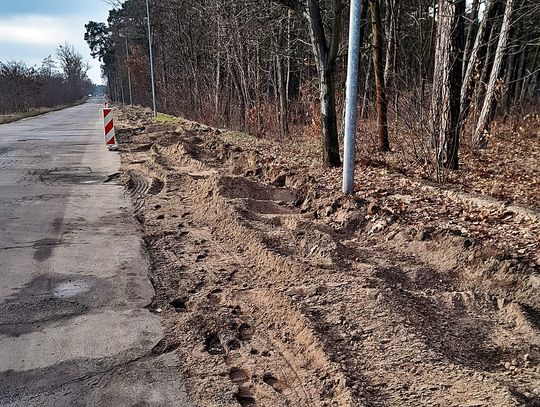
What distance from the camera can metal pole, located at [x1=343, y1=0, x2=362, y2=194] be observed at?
594 centimetres

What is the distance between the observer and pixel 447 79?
7.56m

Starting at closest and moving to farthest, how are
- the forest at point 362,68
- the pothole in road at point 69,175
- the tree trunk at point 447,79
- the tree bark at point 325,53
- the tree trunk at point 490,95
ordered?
the tree trunk at point 447,79 → the forest at point 362,68 → the tree bark at point 325,53 → the pothole in road at point 69,175 → the tree trunk at point 490,95

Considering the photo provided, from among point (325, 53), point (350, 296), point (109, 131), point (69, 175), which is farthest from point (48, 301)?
point (109, 131)

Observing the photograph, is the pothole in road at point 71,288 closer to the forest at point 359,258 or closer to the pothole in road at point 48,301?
the pothole in road at point 48,301

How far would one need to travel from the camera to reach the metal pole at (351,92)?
19.5 ft

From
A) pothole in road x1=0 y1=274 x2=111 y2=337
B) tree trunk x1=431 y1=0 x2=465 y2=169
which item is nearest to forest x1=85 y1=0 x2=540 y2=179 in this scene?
tree trunk x1=431 y1=0 x2=465 y2=169

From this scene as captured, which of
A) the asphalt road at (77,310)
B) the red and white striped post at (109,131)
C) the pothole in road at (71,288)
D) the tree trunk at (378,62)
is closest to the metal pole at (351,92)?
the asphalt road at (77,310)

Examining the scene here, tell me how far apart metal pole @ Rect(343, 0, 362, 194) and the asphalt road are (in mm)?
3188

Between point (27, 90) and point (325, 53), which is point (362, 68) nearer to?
point (325, 53)

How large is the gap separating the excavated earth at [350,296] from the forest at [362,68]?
2.08 m

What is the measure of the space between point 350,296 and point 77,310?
2.39 meters

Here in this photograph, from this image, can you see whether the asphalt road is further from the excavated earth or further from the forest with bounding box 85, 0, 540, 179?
the forest with bounding box 85, 0, 540, 179

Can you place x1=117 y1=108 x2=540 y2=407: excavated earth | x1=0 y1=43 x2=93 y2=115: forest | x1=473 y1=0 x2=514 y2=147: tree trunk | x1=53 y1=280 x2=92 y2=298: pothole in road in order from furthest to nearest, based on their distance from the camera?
x1=0 y1=43 x2=93 y2=115: forest, x1=473 y1=0 x2=514 y2=147: tree trunk, x1=53 y1=280 x2=92 y2=298: pothole in road, x1=117 y1=108 x2=540 y2=407: excavated earth

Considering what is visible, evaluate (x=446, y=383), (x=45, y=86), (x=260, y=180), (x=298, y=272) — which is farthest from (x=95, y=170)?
(x=45, y=86)
